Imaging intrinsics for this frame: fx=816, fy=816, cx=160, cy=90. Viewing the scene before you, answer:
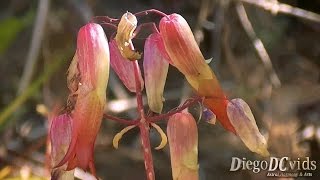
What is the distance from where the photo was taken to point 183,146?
952mm

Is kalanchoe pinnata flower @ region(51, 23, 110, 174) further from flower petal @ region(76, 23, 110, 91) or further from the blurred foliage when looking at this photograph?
the blurred foliage

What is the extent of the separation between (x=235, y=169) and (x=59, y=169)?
550 mm

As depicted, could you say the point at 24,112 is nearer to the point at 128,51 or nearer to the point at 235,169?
the point at 235,169

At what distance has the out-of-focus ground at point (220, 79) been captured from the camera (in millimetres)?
1559

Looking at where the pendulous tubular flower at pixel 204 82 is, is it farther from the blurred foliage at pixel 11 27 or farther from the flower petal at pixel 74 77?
the blurred foliage at pixel 11 27

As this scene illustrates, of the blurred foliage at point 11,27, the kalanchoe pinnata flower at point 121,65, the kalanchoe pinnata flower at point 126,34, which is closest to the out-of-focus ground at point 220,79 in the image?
the blurred foliage at point 11,27

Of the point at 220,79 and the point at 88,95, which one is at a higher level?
the point at 88,95

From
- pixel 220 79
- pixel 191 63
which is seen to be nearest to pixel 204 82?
pixel 191 63

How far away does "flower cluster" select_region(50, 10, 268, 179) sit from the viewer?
0.90 m

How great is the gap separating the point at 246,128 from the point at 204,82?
0.24ft

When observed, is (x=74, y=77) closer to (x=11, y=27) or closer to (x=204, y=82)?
(x=204, y=82)

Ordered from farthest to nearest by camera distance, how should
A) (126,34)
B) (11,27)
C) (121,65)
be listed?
(11,27) → (121,65) → (126,34)

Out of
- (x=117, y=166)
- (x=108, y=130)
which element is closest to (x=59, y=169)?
(x=108, y=130)

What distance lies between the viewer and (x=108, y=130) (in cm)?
151
